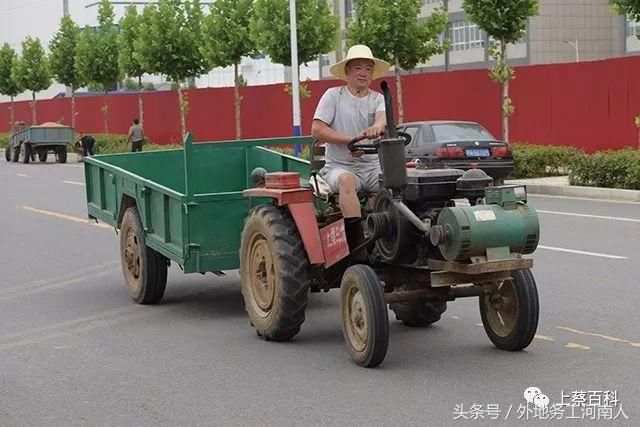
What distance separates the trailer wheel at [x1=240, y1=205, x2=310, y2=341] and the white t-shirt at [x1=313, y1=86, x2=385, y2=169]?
1.98ft

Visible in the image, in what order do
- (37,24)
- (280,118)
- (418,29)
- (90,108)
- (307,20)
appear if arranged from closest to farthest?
(418,29), (307,20), (280,118), (90,108), (37,24)

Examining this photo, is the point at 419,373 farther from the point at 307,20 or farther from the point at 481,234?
the point at 307,20

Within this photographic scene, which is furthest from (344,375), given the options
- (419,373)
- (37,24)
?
(37,24)

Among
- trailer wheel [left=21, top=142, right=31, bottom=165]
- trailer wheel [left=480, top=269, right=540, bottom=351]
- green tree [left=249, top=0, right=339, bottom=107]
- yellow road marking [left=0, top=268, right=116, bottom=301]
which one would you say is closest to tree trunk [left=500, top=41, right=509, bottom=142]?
green tree [left=249, top=0, right=339, bottom=107]

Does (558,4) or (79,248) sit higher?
(558,4)

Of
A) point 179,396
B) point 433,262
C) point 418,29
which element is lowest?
point 179,396

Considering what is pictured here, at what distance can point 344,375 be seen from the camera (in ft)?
24.5

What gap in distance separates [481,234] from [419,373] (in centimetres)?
106

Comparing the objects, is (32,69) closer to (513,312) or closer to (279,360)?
(279,360)

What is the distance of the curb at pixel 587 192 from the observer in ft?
66.4

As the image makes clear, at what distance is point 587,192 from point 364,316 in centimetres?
1460

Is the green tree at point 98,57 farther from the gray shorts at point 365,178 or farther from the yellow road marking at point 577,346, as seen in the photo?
the yellow road marking at point 577,346

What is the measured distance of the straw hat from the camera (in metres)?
8.36

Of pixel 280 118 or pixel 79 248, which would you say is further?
pixel 280 118
